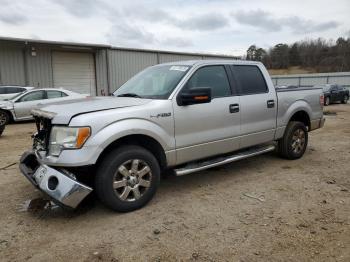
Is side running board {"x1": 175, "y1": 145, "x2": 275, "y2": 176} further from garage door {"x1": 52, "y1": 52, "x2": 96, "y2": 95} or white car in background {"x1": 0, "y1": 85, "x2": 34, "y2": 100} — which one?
garage door {"x1": 52, "y1": 52, "x2": 96, "y2": 95}

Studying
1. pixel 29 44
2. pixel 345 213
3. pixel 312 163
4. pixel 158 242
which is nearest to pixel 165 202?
pixel 158 242

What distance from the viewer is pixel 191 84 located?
4.37 meters

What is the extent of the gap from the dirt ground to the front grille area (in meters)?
0.77

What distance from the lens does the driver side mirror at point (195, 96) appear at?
398 cm

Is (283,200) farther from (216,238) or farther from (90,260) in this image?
(90,260)

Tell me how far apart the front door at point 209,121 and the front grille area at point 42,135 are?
1.52 m

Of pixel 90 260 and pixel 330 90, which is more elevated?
pixel 330 90

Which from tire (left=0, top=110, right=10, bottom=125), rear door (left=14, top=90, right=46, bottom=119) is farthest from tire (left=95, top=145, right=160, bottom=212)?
tire (left=0, top=110, right=10, bottom=125)

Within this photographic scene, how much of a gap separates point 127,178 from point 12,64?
17.2 meters

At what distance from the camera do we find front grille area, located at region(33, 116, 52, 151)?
11.9 ft

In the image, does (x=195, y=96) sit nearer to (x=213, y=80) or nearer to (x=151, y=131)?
(x=151, y=131)

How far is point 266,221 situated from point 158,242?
1.25 metres

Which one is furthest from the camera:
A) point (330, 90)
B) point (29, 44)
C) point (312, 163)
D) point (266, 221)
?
point (330, 90)

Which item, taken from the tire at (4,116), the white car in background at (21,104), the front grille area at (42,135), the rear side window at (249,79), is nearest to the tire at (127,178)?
the front grille area at (42,135)
